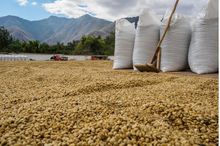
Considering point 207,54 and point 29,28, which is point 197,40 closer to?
point 207,54

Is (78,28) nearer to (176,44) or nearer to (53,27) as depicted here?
(53,27)

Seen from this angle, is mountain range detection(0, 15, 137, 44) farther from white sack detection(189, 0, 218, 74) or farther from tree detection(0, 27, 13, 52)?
white sack detection(189, 0, 218, 74)

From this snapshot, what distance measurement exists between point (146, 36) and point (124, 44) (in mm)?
465

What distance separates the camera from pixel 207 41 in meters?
3.20

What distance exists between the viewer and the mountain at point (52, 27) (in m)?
136

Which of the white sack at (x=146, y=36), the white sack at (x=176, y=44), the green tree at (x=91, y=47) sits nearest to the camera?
the white sack at (x=176, y=44)

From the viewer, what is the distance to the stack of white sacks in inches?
125

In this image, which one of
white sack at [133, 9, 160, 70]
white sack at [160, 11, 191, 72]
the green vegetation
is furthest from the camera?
the green vegetation

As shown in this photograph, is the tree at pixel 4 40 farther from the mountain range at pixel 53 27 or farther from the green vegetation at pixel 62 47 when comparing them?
the mountain range at pixel 53 27

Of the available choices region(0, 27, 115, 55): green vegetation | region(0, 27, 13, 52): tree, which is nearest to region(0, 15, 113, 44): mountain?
region(0, 27, 13, 52): tree

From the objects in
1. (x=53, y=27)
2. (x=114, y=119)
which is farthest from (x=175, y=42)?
(x=53, y=27)

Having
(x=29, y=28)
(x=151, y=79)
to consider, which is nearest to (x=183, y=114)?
(x=151, y=79)

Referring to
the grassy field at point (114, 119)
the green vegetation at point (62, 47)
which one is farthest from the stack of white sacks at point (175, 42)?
the green vegetation at point (62, 47)

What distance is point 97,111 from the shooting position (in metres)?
1.60
